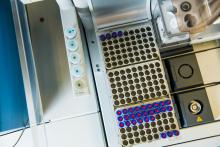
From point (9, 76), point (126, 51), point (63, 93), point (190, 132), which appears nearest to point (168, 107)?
point (190, 132)

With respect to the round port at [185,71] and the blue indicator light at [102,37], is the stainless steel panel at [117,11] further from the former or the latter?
the round port at [185,71]

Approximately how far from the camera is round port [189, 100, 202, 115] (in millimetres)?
938

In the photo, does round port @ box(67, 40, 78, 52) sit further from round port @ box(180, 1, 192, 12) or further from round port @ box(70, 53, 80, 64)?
round port @ box(180, 1, 192, 12)

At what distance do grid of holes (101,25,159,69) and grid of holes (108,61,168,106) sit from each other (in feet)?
0.08

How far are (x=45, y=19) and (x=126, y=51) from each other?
37 cm

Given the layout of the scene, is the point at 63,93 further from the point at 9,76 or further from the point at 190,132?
the point at 190,132

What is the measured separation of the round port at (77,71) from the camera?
2.79 ft

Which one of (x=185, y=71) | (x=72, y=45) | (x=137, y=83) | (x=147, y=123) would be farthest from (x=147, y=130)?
(x=72, y=45)

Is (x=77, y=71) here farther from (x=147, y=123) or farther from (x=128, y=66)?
(x=147, y=123)

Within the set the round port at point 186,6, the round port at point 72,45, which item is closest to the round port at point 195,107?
the round port at point 186,6

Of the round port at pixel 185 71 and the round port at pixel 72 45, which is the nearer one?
the round port at pixel 72 45

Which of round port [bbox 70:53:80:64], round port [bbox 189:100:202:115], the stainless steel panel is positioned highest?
the stainless steel panel

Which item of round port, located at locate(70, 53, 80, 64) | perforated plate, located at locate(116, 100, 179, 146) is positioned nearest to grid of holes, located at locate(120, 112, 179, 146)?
perforated plate, located at locate(116, 100, 179, 146)

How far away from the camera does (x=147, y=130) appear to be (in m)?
0.89
